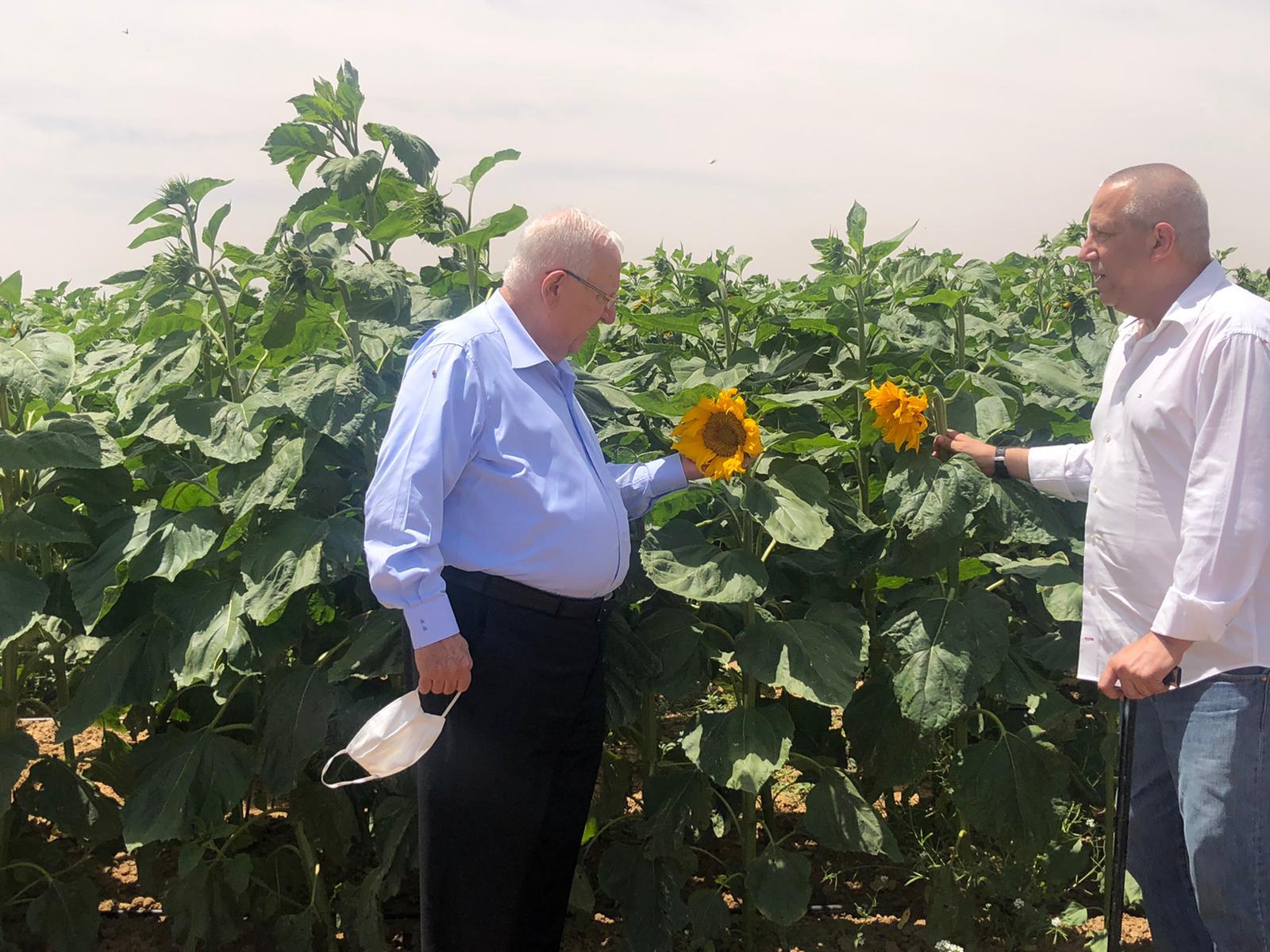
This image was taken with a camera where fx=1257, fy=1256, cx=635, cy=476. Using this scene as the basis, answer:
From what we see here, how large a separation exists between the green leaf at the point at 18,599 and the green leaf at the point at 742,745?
1564 mm

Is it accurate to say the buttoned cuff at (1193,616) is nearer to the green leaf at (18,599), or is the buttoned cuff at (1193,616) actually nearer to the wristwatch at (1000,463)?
the wristwatch at (1000,463)

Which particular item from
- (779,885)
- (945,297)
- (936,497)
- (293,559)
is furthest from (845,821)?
(293,559)

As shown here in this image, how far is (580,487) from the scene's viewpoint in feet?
7.78

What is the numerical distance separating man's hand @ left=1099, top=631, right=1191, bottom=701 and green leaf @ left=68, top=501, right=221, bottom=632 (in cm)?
198

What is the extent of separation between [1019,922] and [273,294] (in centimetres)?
251

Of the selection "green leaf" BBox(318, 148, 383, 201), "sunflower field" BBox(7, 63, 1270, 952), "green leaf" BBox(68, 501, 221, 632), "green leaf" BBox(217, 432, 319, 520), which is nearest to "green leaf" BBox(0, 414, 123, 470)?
"sunflower field" BBox(7, 63, 1270, 952)

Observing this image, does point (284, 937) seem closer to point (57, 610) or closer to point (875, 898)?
point (57, 610)

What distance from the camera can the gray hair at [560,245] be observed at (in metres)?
2.43

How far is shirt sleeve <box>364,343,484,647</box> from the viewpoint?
2.19 meters

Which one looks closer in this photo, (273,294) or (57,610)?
(273,294)

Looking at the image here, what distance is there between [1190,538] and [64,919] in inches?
115

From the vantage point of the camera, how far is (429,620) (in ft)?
7.24

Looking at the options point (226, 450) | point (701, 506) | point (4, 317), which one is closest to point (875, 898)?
point (701, 506)

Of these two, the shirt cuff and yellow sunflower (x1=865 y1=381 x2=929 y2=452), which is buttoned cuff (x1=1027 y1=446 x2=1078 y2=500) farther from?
yellow sunflower (x1=865 y1=381 x2=929 y2=452)
